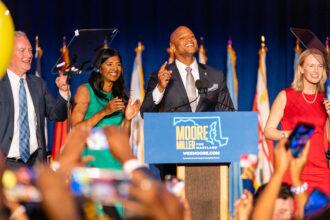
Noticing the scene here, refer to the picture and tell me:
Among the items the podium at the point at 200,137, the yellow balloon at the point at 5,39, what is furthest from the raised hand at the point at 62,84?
the yellow balloon at the point at 5,39

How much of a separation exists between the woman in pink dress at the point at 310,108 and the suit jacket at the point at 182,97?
0.39m

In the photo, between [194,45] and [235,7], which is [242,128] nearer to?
[194,45]

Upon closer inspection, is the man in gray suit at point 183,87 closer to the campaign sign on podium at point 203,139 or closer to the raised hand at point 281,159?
the campaign sign on podium at point 203,139

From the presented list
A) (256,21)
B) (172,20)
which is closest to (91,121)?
(172,20)

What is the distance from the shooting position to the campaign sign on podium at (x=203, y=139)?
3.16 metres

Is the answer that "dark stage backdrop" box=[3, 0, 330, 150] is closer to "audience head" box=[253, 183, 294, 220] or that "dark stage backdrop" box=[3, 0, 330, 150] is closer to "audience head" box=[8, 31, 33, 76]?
"audience head" box=[8, 31, 33, 76]

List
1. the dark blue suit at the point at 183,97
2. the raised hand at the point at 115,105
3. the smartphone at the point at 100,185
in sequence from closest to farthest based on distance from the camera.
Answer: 1. the smartphone at the point at 100,185
2. the raised hand at the point at 115,105
3. the dark blue suit at the point at 183,97

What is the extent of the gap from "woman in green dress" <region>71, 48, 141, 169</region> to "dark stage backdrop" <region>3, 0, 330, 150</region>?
9.54 feet

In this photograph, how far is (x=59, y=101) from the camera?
12.3ft

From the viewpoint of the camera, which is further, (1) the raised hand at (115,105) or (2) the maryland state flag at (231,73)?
(2) the maryland state flag at (231,73)

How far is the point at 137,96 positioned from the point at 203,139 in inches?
142

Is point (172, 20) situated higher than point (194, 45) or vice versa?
point (172, 20)

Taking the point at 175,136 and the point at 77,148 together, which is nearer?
the point at 77,148

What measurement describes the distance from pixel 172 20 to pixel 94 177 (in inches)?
230
